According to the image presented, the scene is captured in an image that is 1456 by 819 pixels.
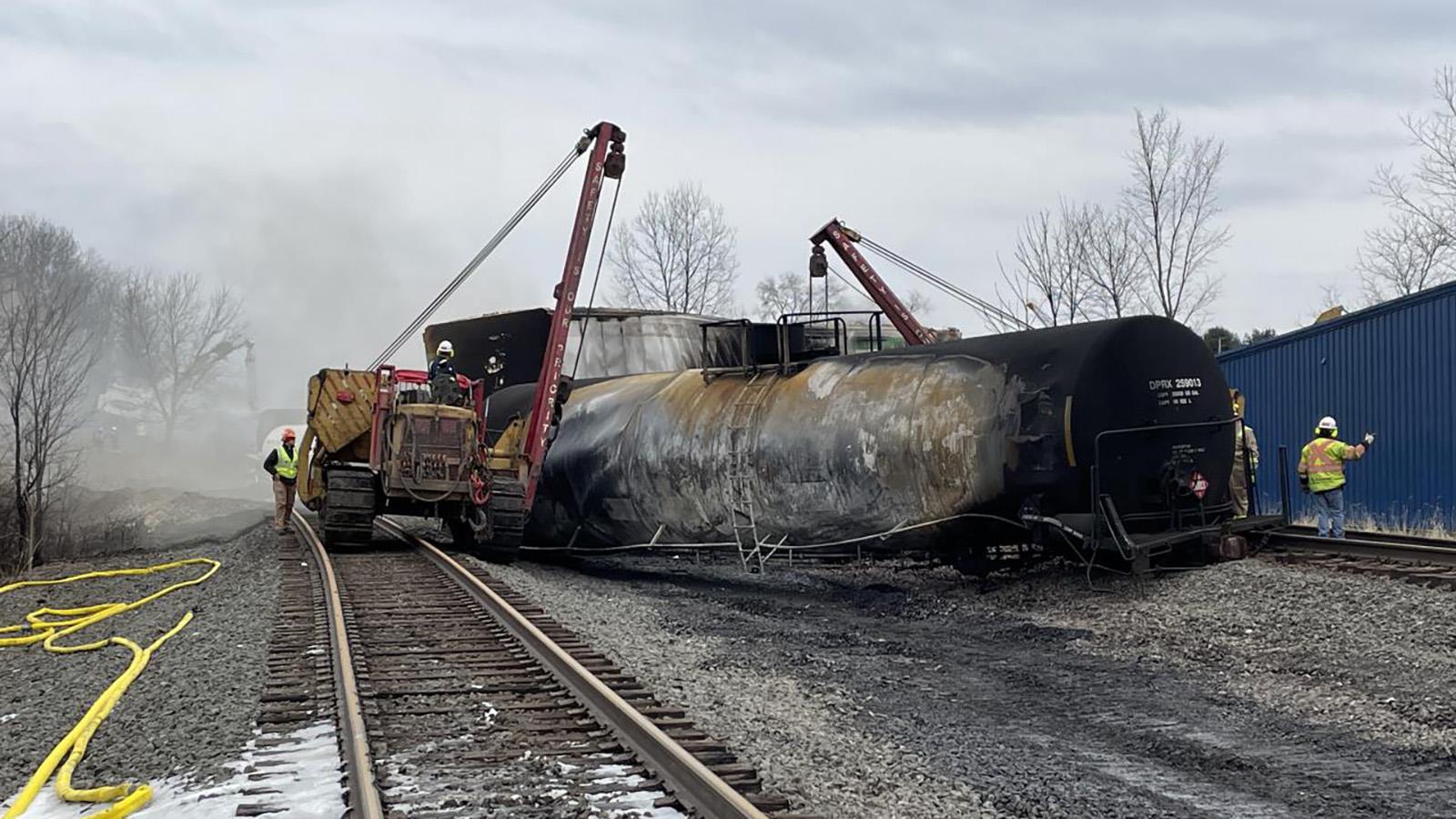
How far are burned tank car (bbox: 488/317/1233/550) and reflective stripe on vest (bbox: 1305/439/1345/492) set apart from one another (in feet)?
9.44

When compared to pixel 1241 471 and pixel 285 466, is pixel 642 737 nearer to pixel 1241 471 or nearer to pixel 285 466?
pixel 1241 471

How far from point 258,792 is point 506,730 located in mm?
1322

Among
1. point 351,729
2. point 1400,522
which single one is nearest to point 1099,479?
point 351,729

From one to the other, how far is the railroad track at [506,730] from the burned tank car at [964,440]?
396 centimetres

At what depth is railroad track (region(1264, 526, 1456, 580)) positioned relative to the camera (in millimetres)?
10758

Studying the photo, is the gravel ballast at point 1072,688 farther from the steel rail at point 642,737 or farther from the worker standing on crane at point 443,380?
the worker standing on crane at point 443,380

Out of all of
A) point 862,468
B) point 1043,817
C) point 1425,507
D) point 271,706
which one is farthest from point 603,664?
point 1425,507

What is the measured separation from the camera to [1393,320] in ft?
62.6

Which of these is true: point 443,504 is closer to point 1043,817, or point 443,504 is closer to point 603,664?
point 603,664

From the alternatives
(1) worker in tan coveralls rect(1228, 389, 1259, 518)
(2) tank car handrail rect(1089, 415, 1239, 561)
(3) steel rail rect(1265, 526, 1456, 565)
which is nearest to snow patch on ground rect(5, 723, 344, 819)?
(2) tank car handrail rect(1089, 415, 1239, 561)

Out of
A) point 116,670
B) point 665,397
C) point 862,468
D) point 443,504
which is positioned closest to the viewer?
point 116,670

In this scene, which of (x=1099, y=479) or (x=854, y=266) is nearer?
(x=1099, y=479)

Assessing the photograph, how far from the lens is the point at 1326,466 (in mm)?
14008

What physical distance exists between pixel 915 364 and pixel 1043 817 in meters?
7.63
